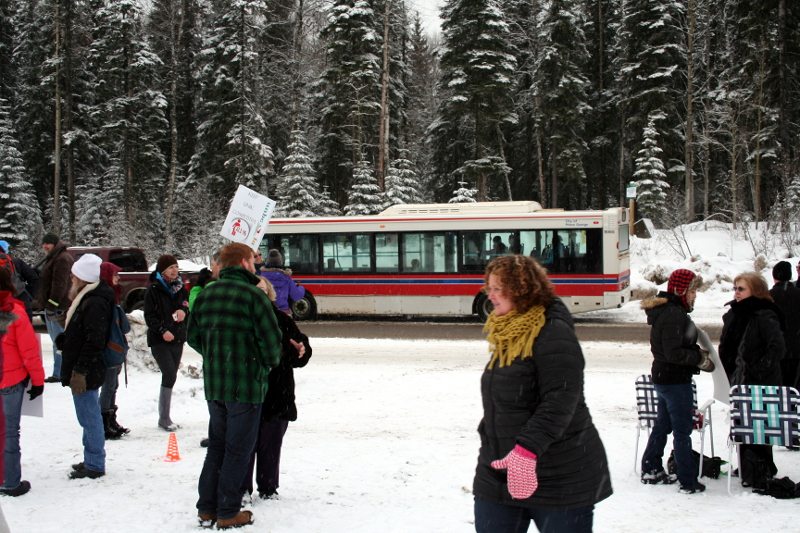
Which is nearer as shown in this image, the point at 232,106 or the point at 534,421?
the point at 534,421

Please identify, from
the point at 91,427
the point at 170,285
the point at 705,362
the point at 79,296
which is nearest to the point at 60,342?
the point at 79,296

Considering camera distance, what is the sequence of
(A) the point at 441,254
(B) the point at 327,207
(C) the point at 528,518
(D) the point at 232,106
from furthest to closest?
(B) the point at 327,207 < (D) the point at 232,106 < (A) the point at 441,254 < (C) the point at 528,518

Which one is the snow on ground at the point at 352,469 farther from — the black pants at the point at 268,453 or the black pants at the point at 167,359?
the black pants at the point at 167,359

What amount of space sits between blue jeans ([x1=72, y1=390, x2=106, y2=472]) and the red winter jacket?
1.47 ft

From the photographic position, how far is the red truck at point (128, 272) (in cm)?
1767

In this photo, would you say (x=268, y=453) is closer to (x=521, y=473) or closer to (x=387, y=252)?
(x=521, y=473)

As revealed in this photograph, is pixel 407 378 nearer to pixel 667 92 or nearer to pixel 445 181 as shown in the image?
pixel 667 92

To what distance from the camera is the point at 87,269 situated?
20.4ft

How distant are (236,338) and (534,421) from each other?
242 centimetres

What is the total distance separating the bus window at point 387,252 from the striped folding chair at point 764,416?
13.7 meters

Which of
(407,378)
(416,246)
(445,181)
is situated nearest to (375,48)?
(445,181)

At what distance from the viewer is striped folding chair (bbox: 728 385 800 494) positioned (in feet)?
18.6

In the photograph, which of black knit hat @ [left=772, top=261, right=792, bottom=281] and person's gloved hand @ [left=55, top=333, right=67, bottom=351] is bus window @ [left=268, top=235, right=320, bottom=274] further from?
black knit hat @ [left=772, top=261, right=792, bottom=281]

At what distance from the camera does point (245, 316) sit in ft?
15.8
